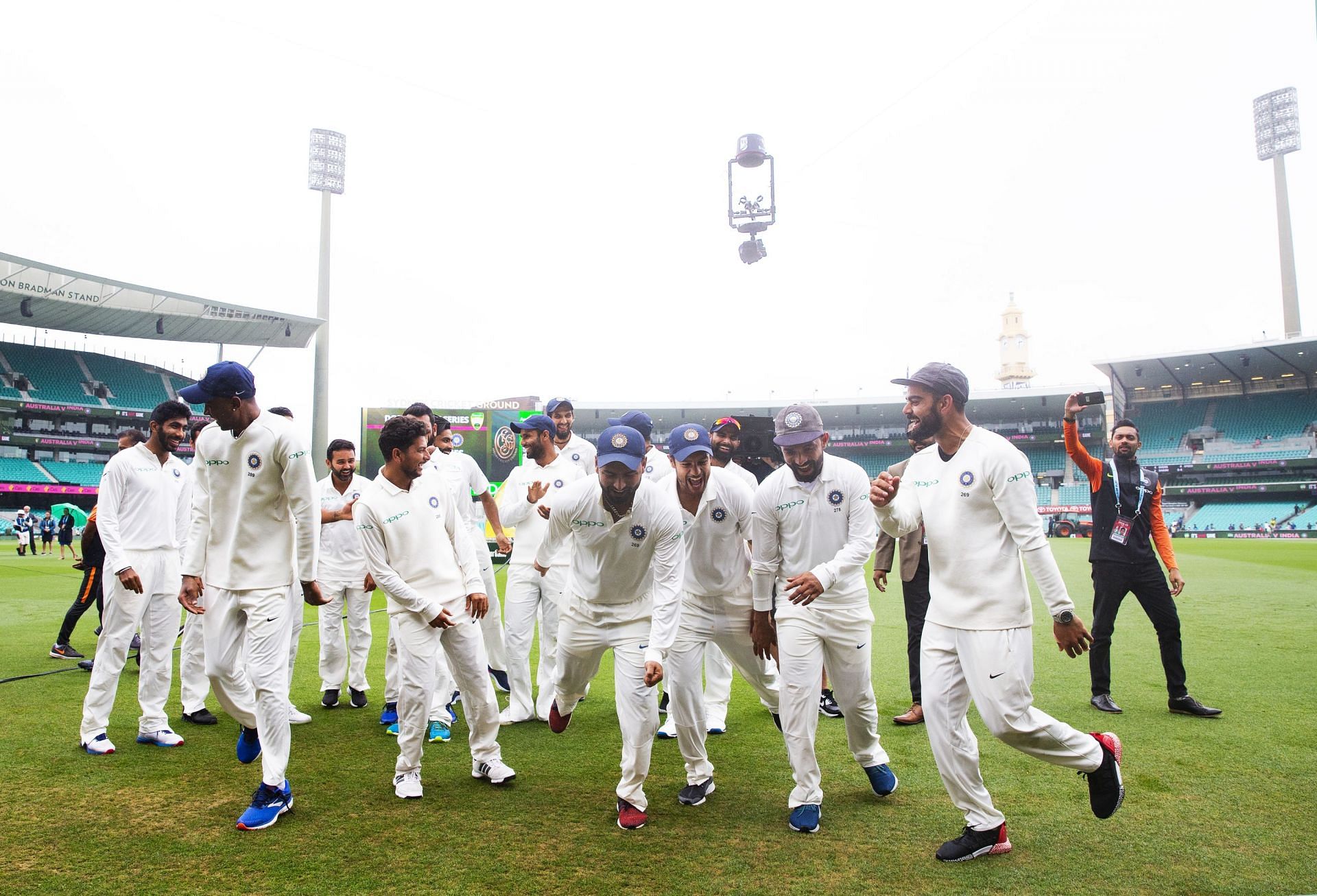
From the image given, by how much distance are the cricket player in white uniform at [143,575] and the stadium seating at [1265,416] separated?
5826cm

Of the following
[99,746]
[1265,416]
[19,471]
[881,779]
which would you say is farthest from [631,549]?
[1265,416]

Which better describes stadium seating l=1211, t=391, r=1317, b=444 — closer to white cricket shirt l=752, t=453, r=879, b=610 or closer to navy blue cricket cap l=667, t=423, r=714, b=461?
white cricket shirt l=752, t=453, r=879, b=610

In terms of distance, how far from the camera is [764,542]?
471 cm

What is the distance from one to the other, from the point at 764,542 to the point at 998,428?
192 ft

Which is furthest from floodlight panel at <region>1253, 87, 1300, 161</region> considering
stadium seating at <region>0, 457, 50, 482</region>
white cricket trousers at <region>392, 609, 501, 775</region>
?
stadium seating at <region>0, 457, 50, 482</region>

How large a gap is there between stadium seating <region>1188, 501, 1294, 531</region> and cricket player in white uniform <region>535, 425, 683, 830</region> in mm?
50919

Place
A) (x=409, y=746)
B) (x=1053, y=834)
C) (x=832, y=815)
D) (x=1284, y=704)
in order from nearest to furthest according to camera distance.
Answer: (x=1053, y=834)
(x=832, y=815)
(x=409, y=746)
(x=1284, y=704)

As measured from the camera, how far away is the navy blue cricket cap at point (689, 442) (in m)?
4.88

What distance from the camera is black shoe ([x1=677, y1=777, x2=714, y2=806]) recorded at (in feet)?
14.7

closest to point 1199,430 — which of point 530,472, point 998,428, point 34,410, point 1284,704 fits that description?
point 998,428

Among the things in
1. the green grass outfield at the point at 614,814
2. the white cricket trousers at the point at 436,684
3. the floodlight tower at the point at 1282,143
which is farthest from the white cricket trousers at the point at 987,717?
the floodlight tower at the point at 1282,143

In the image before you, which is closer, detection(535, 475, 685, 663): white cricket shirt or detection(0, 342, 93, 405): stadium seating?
detection(535, 475, 685, 663): white cricket shirt

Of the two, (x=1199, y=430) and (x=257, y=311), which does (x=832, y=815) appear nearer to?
(x=257, y=311)

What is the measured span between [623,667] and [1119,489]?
4726 mm
